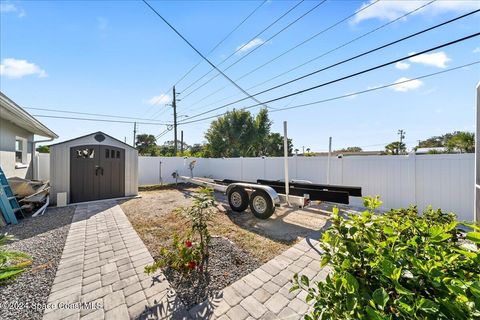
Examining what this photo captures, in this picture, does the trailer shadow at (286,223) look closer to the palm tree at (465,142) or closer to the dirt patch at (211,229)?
the dirt patch at (211,229)

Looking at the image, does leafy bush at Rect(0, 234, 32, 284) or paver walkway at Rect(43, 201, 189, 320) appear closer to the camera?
paver walkway at Rect(43, 201, 189, 320)

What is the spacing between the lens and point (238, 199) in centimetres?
577

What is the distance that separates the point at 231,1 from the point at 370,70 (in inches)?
166

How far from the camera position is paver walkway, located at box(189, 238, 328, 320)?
2033 millimetres

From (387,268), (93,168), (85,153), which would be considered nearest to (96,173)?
(93,168)

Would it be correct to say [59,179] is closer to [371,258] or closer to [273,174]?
[273,174]

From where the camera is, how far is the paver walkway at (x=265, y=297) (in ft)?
6.67

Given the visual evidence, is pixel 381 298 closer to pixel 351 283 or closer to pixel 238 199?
pixel 351 283

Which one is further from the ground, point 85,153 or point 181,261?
point 85,153

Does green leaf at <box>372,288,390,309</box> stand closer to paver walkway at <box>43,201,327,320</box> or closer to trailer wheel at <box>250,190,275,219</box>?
paver walkway at <box>43,201,327,320</box>

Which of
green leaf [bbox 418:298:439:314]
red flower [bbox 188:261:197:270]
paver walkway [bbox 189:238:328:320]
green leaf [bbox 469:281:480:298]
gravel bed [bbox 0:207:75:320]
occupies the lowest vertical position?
paver walkway [bbox 189:238:328:320]

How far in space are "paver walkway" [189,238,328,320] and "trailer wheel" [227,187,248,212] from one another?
2.58 metres

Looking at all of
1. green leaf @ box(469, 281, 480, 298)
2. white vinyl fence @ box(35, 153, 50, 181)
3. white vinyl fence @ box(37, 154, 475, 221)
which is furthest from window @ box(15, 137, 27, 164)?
green leaf @ box(469, 281, 480, 298)

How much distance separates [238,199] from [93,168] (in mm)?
5677
